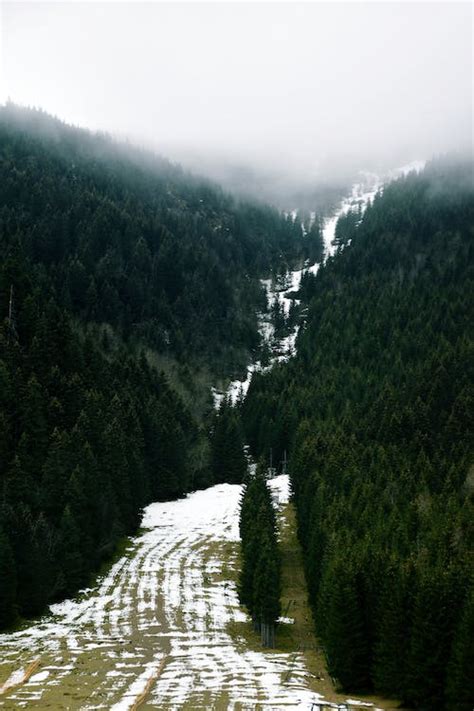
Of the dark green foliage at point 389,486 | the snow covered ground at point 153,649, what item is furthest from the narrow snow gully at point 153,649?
the dark green foliage at point 389,486

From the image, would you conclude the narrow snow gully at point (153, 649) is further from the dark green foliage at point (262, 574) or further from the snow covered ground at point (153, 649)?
the dark green foliage at point (262, 574)

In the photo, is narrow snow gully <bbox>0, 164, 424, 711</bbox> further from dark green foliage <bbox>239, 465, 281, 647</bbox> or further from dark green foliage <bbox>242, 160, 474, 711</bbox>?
dark green foliage <bbox>242, 160, 474, 711</bbox>

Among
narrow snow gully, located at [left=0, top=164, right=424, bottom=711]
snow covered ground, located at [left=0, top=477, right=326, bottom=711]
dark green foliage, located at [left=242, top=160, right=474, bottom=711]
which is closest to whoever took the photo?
narrow snow gully, located at [left=0, top=164, right=424, bottom=711]

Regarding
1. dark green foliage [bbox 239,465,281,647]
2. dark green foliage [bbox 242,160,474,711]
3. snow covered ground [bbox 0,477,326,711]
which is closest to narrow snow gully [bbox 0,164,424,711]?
snow covered ground [bbox 0,477,326,711]

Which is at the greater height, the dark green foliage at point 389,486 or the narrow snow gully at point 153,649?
the dark green foliage at point 389,486

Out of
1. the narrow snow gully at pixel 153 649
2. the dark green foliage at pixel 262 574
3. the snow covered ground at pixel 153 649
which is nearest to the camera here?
the narrow snow gully at pixel 153 649

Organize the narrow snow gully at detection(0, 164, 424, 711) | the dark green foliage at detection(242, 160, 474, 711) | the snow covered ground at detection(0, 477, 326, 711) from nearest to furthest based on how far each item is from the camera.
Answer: the narrow snow gully at detection(0, 164, 424, 711), the snow covered ground at detection(0, 477, 326, 711), the dark green foliage at detection(242, 160, 474, 711)
